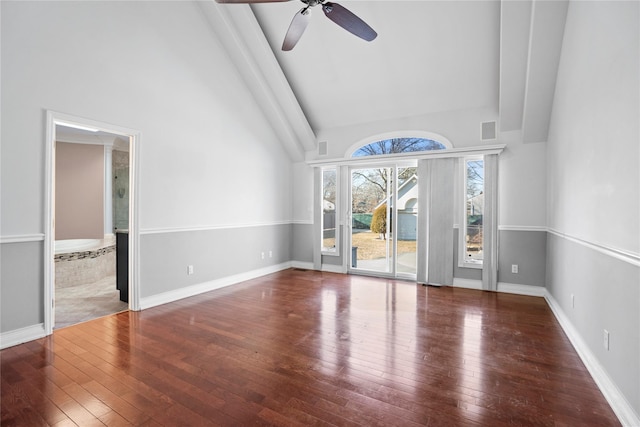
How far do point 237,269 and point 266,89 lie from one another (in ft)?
10.5

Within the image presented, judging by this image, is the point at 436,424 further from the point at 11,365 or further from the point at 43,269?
the point at 43,269

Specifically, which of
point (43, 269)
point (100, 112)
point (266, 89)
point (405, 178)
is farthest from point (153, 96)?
point (405, 178)

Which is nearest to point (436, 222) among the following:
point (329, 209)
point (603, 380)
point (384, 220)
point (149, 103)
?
point (384, 220)

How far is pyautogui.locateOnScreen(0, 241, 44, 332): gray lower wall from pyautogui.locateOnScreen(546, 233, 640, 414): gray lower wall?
15.3 ft

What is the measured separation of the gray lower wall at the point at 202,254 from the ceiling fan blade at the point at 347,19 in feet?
10.8

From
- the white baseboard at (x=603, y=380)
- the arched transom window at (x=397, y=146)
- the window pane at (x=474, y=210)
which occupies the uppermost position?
the arched transom window at (x=397, y=146)

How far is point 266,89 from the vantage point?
5.22 meters

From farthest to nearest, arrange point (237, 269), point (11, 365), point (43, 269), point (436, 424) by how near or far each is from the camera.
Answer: point (237, 269) → point (43, 269) → point (11, 365) → point (436, 424)

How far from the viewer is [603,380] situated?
209cm

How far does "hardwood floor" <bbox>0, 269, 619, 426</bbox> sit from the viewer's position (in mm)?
1821

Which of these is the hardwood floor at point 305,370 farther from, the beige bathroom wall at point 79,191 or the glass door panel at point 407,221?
the beige bathroom wall at point 79,191

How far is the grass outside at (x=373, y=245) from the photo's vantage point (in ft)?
17.8

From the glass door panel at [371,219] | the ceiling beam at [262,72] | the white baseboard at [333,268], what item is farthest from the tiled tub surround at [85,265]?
the glass door panel at [371,219]

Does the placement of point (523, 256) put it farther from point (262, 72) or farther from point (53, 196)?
point (53, 196)
